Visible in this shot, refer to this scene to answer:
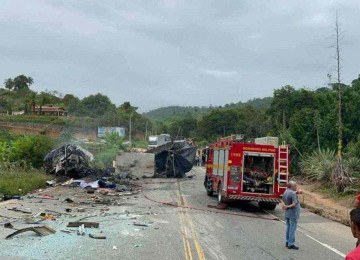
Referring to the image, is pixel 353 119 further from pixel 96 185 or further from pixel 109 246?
pixel 109 246

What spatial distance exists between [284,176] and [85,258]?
1217 centimetres

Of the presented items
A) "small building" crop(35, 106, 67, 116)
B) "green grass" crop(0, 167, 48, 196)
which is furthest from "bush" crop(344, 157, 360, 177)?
"small building" crop(35, 106, 67, 116)

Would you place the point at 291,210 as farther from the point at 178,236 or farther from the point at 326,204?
the point at 326,204

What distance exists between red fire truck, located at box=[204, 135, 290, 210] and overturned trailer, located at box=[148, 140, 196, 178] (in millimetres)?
21200

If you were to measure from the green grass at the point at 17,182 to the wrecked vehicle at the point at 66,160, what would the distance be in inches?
126

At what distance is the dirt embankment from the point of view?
2160cm

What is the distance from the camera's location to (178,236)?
13797 mm

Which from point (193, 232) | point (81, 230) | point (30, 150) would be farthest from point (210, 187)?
point (30, 150)

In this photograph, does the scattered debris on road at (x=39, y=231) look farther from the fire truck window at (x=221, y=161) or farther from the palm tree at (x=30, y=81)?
the palm tree at (x=30, y=81)

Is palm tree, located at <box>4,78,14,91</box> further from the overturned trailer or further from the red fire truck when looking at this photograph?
the red fire truck

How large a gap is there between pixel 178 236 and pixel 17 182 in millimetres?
15044

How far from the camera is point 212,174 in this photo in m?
26.1

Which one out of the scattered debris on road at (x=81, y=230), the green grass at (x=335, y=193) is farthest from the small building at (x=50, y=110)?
the scattered debris on road at (x=81, y=230)

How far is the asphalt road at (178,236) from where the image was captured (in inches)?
449
